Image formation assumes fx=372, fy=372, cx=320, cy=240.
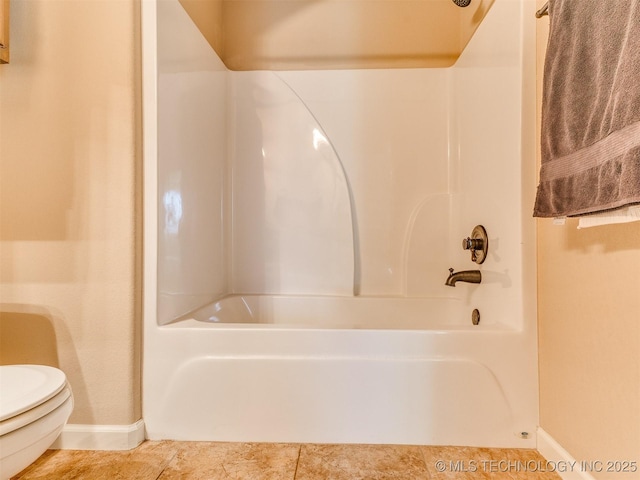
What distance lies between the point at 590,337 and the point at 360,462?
83 centimetres

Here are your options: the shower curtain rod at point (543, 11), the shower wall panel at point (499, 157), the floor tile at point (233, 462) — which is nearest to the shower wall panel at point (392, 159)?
the shower wall panel at point (499, 157)

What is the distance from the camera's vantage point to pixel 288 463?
128cm

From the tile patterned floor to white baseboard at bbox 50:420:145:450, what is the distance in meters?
0.02

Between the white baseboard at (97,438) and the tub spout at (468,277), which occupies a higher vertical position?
the tub spout at (468,277)

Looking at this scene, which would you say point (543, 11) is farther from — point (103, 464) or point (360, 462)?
point (103, 464)

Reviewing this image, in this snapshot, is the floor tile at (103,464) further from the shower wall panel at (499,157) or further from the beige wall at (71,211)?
the shower wall panel at (499,157)

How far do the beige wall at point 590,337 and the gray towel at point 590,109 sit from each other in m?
0.15

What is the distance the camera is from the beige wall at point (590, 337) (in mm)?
919

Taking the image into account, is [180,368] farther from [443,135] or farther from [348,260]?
[443,135]

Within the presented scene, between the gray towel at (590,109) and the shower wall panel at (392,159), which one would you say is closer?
the gray towel at (590,109)

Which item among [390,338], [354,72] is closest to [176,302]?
[390,338]

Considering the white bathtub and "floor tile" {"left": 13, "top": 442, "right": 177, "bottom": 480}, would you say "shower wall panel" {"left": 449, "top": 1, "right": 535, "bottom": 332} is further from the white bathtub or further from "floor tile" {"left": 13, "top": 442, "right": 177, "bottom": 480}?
"floor tile" {"left": 13, "top": 442, "right": 177, "bottom": 480}

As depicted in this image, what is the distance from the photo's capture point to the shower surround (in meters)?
1.35

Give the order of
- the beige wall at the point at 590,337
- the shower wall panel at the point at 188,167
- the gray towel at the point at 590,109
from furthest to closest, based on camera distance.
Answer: the shower wall panel at the point at 188,167 → the beige wall at the point at 590,337 → the gray towel at the point at 590,109
